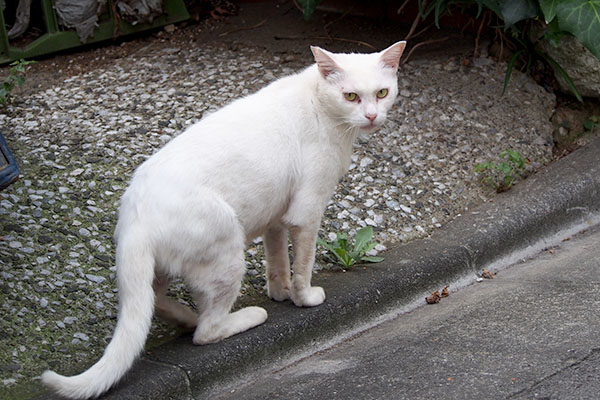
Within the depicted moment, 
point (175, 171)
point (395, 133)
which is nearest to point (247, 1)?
point (395, 133)

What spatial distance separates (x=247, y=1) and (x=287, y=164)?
3174mm

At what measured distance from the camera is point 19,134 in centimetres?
396

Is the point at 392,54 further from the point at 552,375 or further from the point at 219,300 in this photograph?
the point at 552,375

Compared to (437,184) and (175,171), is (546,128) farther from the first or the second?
(175,171)

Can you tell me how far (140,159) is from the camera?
3770mm

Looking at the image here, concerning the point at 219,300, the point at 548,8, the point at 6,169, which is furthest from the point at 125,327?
the point at 548,8

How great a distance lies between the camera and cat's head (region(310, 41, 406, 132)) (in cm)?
282

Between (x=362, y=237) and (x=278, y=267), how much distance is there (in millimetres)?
482

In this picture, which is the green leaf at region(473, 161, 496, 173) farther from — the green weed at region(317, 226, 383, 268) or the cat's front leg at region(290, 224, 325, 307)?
the cat's front leg at region(290, 224, 325, 307)

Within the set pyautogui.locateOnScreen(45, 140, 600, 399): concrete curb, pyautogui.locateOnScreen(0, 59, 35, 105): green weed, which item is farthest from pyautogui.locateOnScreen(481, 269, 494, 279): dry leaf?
pyautogui.locateOnScreen(0, 59, 35, 105): green weed

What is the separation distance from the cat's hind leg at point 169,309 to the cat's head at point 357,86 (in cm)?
88

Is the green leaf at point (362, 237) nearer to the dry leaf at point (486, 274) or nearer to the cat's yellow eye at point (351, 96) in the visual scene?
the dry leaf at point (486, 274)

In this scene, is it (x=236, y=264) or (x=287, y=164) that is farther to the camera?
(x=287, y=164)

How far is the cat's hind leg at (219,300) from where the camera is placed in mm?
2600
